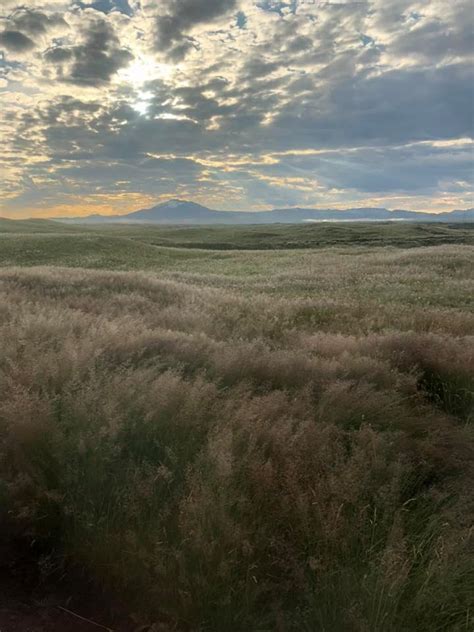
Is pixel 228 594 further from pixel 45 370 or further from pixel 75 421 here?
pixel 45 370

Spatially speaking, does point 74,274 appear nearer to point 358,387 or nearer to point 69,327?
point 69,327

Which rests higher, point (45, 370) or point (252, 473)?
point (45, 370)

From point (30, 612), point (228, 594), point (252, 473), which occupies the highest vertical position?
point (252, 473)

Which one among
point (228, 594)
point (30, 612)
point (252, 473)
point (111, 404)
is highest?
point (111, 404)

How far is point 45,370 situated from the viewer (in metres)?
5.17

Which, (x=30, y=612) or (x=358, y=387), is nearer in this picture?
(x=30, y=612)

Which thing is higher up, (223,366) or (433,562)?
(223,366)

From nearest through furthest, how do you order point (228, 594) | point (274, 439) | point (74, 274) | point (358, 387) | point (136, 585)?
point (228, 594) < point (136, 585) < point (274, 439) < point (358, 387) < point (74, 274)

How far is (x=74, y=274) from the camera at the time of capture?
16828 mm

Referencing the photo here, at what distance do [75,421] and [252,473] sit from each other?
165 cm

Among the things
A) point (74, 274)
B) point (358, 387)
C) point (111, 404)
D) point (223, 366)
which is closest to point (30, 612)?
point (111, 404)

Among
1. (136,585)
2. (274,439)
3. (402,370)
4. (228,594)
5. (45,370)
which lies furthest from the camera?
(402,370)

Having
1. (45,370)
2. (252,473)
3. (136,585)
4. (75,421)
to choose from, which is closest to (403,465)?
(252,473)

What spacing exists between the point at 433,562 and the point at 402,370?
167 inches
